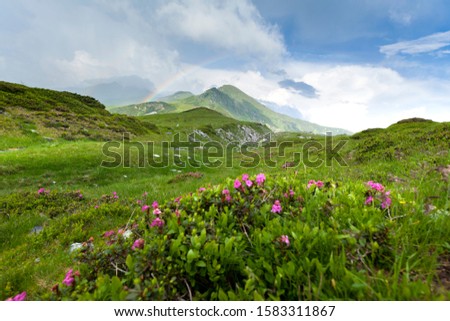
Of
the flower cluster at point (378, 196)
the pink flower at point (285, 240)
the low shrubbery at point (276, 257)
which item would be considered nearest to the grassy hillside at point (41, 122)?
the low shrubbery at point (276, 257)

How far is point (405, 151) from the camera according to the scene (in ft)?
35.9

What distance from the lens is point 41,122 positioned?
30.6m

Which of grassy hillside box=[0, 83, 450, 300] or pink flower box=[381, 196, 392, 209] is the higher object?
pink flower box=[381, 196, 392, 209]

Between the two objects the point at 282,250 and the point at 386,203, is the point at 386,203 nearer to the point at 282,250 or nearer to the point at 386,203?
the point at 386,203

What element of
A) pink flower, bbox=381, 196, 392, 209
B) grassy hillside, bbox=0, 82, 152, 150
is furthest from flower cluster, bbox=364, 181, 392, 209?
grassy hillside, bbox=0, 82, 152, 150

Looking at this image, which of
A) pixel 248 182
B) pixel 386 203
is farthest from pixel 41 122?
pixel 386 203

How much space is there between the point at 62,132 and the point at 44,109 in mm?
15802

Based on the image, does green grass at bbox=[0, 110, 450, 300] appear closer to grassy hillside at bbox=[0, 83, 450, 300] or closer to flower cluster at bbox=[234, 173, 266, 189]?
grassy hillside at bbox=[0, 83, 450, 300]

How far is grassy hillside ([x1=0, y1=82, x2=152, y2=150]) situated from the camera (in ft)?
79.4

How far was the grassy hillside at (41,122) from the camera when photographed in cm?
2419

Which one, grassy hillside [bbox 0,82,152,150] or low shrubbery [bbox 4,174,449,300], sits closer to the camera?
low shrubbery [bbox 4,174,449,300]

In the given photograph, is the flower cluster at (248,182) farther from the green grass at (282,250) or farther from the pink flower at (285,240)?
the pink flower at (285,240)

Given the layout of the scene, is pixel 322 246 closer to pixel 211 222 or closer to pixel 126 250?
pixel 211 222

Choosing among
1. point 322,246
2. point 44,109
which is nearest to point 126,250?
point 322,246
